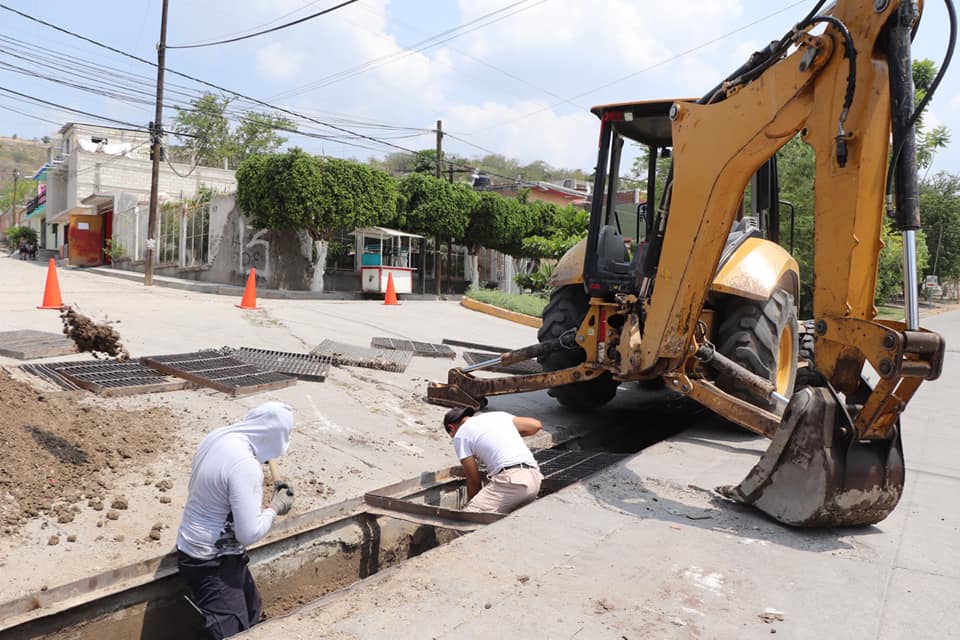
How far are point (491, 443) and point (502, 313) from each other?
13.1 metres

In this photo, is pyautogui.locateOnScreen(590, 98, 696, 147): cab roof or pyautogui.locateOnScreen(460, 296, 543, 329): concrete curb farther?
pyautogui.locateOnScreen(460, 296, 543, 329): concrete curb

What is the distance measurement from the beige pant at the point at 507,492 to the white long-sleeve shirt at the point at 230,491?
1.42 meters

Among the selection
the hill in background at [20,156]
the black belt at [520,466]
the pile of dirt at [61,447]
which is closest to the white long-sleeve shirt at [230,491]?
the pile of dirt at [61,447]

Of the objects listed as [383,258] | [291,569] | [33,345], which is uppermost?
[383,258]

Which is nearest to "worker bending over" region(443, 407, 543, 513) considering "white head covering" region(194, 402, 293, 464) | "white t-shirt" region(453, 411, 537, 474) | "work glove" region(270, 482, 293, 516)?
"white t-shirt" region(453, 411, 537, 474)

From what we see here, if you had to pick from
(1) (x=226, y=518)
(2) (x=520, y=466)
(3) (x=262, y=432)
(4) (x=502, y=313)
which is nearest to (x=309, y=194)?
(4) (x=502, y=313)

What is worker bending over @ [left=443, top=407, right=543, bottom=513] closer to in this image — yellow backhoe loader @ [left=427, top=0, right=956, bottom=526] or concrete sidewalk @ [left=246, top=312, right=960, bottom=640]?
concrete sidewalk @ [left=246, top=312, right=960, bottom=640]

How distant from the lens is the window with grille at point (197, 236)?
2477cm

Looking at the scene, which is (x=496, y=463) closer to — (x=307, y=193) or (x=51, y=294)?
(x=51, y=294)

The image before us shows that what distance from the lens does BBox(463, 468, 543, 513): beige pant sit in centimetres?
453

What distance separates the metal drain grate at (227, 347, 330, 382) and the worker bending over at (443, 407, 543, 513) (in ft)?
10.3

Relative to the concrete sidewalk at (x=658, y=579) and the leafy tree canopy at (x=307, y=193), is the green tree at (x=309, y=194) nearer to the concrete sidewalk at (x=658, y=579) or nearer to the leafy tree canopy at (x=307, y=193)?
the leafy tree canopy at (x=307, y=193)

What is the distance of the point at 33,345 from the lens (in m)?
7.59

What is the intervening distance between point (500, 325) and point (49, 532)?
1269 cm
